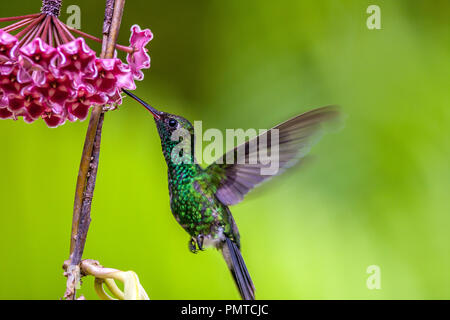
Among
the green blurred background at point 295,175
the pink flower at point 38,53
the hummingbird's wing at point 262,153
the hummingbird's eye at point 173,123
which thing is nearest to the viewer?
the pink flower at point 38,53

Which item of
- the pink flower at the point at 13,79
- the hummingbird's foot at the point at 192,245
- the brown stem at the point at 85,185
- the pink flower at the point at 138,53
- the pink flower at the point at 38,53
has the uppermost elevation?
the pink flower at the point at 138,53

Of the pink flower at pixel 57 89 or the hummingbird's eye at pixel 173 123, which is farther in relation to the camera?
the hummingbird's eye at pixel 173 123

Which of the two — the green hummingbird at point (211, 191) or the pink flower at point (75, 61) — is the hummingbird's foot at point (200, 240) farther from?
the pink flower at point (75, 61)

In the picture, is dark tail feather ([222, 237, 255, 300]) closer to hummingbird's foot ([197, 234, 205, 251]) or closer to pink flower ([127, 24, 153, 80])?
hummingbird's foot ([197, 234, 205, 251])
